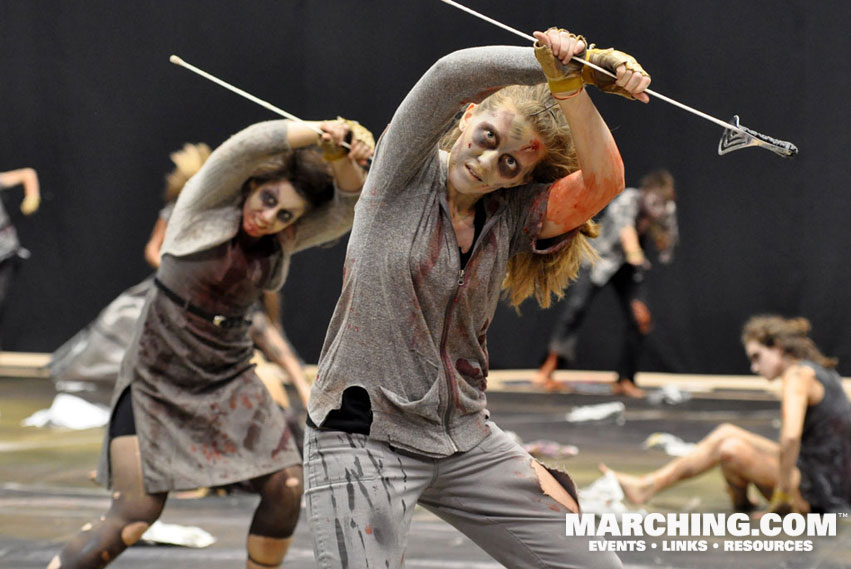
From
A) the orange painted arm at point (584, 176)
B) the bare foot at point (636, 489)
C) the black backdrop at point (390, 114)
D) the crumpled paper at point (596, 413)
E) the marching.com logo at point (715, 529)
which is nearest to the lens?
the orange painted arm at point (584, 176)

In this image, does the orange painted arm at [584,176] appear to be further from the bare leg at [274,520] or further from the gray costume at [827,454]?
the gray costume at [827,454]

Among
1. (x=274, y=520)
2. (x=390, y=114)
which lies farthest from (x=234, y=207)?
(x=390, y=114)

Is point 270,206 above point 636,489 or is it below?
above

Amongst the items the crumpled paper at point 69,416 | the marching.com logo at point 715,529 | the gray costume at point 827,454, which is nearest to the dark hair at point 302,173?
the marching.com logo at point 715,529

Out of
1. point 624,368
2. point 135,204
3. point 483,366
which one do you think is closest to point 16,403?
point 135,204

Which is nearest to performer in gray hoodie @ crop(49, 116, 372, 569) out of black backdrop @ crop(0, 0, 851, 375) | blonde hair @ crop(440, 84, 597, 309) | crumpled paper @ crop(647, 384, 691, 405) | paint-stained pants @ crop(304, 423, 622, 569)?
blonde hair @ crop(440, 84, 597, 309)

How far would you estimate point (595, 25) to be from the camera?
8.20m

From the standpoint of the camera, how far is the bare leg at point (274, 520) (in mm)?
2949

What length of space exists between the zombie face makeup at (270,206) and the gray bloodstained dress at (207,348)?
3 cm

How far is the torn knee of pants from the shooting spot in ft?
6.89

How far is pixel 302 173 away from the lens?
2.98 metres

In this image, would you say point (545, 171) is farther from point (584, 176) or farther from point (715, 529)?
point (715, 529)

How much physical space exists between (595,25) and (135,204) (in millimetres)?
3686

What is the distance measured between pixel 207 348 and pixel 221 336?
52 mm
